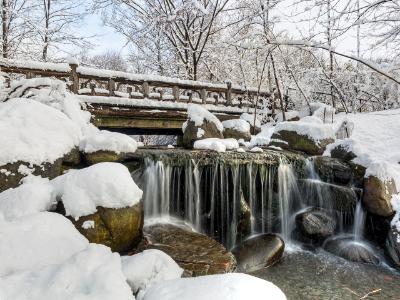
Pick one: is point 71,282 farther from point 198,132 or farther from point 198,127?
point 198,127

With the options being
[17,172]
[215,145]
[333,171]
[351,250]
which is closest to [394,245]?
[351,250]

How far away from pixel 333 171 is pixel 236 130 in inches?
153

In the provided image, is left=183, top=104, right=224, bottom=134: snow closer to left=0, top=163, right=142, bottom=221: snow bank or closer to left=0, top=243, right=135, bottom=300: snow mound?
left=0, top=163, right=142, bottom=221: snow bank

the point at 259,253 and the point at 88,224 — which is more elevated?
the point at 88,224

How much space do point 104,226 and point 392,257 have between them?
557 centimetres

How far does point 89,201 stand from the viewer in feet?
15.0

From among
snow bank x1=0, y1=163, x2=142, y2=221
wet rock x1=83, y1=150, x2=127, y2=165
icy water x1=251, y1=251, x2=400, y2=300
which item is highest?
wet rock x1=83, y1=150, x2=127, y2=165

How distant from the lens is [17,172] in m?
5.38

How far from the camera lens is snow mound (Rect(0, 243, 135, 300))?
2.96 m

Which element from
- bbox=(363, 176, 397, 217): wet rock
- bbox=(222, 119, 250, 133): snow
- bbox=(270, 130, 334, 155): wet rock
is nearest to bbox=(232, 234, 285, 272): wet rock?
bbox=(363, 176, 397, 217): wet rock

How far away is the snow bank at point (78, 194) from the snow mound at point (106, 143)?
1769 millimetres

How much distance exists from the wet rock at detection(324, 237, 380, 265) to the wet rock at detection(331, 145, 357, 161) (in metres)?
2.49

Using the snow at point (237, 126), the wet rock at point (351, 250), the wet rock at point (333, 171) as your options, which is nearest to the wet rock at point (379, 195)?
the wet rock at point (351, 250)

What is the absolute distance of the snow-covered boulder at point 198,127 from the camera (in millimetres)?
9625
